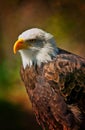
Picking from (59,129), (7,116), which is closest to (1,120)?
(7,116)

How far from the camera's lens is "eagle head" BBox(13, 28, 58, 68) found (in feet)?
15.5

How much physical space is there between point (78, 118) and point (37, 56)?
53 cm

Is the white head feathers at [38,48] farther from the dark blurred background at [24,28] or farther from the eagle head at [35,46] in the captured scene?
the dark blurred background at [24,28]

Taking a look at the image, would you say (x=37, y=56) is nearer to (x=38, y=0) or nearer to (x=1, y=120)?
(x=1, y=120)

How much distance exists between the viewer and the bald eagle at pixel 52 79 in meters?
4.76

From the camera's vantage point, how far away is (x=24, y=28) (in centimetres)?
859

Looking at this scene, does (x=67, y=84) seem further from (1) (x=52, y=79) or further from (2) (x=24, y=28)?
(2) (x=24, y=28)

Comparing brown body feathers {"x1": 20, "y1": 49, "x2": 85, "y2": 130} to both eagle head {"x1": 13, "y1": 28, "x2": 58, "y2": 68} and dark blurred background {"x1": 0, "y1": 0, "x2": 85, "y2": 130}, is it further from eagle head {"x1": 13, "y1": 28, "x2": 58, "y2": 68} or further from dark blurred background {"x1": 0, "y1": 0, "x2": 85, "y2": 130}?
dark blurred background {"x1": 0, "y1": 0, "x2": 85, "y2": 130}

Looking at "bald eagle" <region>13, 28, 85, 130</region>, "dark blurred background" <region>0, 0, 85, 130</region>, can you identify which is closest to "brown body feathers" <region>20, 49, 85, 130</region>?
"bald eagle" <region>13, 28, 85, 130</region>

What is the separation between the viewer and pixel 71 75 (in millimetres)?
4824

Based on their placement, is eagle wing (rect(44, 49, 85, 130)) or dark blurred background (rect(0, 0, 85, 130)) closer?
eagle wing (rect(44, 49, 85, 130))

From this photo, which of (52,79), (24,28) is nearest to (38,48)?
(52,79)

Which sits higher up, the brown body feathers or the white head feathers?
the white head feathers

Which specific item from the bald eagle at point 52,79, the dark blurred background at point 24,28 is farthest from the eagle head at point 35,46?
the dark blurred background at point 24,28
